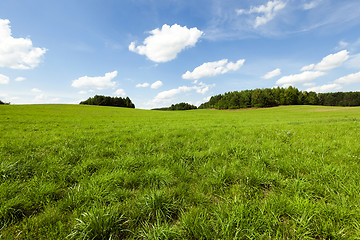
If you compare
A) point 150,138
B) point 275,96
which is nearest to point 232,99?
point 275,96

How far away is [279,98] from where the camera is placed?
8012 cm

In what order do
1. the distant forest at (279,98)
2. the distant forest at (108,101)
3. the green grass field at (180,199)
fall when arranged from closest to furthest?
the green grass field at (180,199) < the distant forest at (279,98) < the distant forest at (108,101)

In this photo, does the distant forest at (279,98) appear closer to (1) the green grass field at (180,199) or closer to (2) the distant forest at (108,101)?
(2) the distant forest at (108,101)

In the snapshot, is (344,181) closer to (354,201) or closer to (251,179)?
(354,201)

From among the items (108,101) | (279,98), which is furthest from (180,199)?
(108,101)

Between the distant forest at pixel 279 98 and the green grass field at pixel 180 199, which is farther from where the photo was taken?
the distant forest at pixel 279 98

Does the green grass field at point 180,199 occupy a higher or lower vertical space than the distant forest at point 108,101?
lower

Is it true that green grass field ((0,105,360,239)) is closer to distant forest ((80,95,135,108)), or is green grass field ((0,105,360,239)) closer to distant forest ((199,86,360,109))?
distant forest ((199,86,360,109))

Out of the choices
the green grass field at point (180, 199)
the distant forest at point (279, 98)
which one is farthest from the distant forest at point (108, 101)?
the green grass field at point (180, 199)

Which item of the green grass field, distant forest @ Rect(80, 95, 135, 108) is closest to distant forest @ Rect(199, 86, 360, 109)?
distant forest @ Rect(80, 95, 135, 108)

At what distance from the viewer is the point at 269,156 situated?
4.55 metres

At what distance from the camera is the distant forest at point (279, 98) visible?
78650 mm

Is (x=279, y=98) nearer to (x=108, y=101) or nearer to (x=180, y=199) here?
(x=180, y=199)

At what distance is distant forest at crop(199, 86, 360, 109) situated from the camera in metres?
78.7
